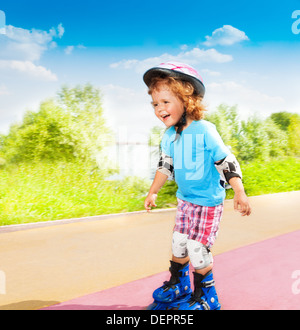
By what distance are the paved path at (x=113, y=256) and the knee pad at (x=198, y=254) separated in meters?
0.46

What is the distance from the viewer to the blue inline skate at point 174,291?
8.70 feet

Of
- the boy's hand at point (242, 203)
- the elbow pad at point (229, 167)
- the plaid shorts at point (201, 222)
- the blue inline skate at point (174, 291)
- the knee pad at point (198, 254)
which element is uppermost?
the elbow pad at point (229, 167)

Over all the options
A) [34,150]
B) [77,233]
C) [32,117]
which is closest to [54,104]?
[32,117]

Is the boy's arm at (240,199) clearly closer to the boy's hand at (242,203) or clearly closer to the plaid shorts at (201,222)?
the boy's hand at (242,203)

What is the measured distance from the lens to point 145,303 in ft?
8.93

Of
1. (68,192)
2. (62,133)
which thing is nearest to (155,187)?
(68,192)

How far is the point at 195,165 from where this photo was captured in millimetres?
2498

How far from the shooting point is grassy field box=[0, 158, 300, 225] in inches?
243

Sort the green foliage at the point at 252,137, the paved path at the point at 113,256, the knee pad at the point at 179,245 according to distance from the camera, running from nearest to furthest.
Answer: the knee pad at the point at 179,245, the paved path at the point at 113,256, the green foliage at the point at 252,137

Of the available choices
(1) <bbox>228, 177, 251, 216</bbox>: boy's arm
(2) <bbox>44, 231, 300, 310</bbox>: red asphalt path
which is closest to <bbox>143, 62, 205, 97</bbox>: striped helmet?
(1) <bbox>228, 177, 251, 216</bbox>: boy's arm

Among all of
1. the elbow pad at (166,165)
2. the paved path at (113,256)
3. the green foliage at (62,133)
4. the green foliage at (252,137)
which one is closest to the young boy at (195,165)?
the elbow pad at (166,165)

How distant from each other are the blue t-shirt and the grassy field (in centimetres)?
386

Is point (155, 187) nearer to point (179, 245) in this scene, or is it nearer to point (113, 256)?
point (179, 245)

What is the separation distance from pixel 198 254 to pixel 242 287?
83 centimetres
